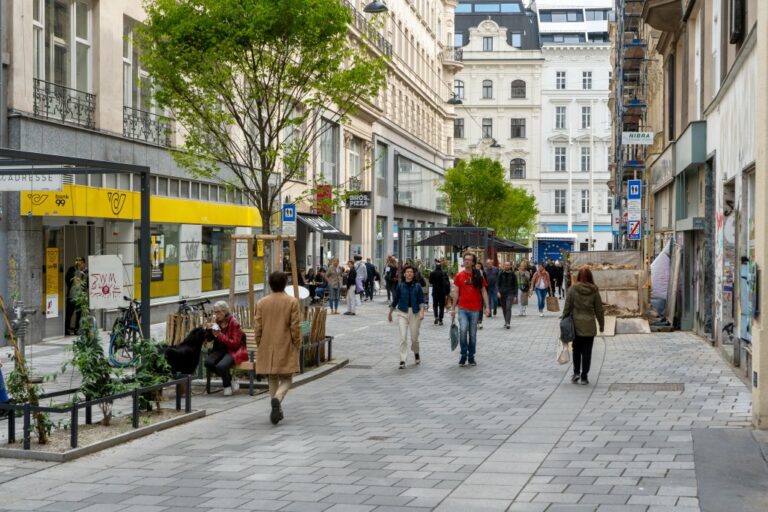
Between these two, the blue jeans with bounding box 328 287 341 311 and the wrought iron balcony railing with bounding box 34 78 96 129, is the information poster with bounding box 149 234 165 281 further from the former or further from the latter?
the blue jeans with bounding box 328 287 341 311

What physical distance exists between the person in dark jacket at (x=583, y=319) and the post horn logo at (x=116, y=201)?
11.6 meters

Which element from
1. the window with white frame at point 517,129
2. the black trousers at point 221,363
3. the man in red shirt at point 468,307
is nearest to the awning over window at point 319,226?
the man in red shirt at point 468,307

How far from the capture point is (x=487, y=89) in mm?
95875

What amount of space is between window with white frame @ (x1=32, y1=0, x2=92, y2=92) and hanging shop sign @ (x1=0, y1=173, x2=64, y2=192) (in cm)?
872

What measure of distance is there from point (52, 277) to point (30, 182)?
30.5 ft

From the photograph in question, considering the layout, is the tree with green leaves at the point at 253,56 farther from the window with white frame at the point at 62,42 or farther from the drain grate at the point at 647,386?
the drain grate at the point at 647,386

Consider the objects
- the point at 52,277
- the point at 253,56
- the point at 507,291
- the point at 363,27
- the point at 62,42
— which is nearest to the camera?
the point at 253,56

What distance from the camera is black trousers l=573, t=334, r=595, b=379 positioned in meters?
14.7

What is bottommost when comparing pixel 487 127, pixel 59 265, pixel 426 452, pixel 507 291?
pixel 426 452

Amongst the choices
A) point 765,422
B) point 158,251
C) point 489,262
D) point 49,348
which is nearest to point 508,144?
point 489,262

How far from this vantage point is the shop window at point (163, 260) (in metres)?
25.5

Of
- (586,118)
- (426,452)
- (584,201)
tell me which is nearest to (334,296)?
(426,452)

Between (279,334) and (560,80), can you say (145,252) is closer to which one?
(279,334)

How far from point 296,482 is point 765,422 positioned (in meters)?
4.85
